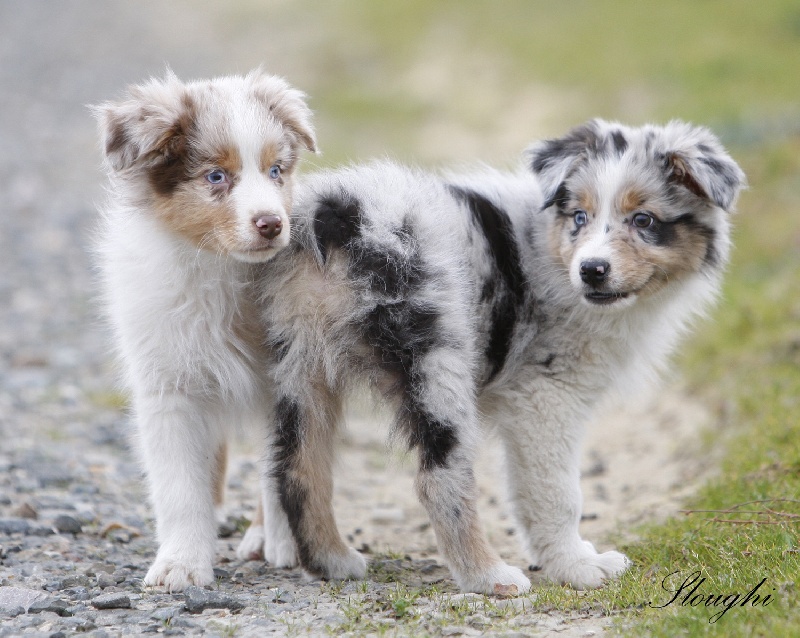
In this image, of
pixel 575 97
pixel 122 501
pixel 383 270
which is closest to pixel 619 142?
pixel 383 270

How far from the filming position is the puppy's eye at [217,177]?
4.84 meters

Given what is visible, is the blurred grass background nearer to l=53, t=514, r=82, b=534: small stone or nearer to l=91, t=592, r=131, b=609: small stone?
l=91, t=592, r=131, b=609: small stone

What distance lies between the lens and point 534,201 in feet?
19.3

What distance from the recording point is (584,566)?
202 inches

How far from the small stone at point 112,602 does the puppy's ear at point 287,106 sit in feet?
7.74

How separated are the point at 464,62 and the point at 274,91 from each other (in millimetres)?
20587

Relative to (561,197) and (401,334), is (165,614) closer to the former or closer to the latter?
(401,334)

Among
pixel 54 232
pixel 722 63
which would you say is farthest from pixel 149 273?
pixel 722 63

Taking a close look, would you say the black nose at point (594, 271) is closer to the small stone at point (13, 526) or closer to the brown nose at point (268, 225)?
the brown nose at point (268, 225)

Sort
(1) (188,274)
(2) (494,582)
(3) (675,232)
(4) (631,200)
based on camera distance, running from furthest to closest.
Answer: (3) (675,232), (4) (631,200), (1) (188,274), (2) (494,582)

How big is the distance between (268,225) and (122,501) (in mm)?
2613

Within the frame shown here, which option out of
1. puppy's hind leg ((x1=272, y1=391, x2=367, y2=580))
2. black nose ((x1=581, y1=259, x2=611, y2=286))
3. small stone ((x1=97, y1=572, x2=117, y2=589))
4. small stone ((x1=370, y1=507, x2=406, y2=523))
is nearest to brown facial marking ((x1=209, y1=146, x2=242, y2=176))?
puppy's hind leg ((x1=272, y1=391, x2=367, y2=580))

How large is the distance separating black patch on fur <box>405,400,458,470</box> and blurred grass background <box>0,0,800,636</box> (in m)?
0.79

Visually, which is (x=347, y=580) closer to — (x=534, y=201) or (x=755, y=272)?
(x=534, y=201)
